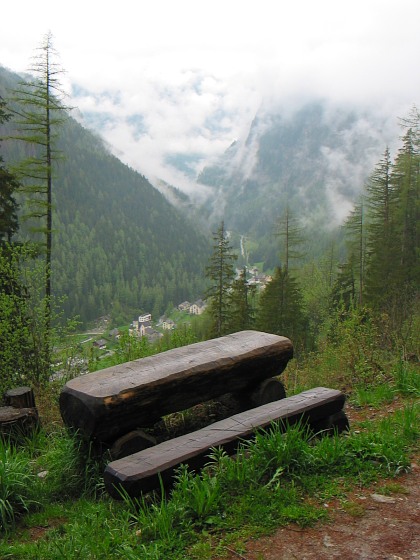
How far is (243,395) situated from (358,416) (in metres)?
1.60

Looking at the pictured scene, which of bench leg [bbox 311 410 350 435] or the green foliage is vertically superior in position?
bench leg [bbox 311 410 350 435]

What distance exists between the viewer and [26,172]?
16.9 m

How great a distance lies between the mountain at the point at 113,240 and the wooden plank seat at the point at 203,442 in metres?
108

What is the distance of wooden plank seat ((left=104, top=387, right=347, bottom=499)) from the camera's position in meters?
4.07

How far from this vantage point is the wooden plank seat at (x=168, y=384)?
502 cm

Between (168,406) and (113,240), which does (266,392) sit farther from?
(113,240)

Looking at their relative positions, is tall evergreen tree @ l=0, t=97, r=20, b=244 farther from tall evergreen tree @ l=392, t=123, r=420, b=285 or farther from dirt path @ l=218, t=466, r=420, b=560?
tall evergreen tree @ l=392, t=123, r=420, b=285

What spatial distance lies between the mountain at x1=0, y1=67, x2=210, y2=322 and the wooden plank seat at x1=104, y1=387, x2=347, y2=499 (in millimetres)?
107794

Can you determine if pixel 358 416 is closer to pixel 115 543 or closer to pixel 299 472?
pixel 299 472

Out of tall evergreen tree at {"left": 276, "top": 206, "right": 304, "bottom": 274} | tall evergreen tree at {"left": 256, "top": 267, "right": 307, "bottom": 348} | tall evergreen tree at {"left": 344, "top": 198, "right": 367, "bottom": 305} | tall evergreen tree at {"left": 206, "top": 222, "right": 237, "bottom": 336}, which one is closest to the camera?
tall evergreen tree at {"left": 206, "top": 222, "right": 237, "bottom": 336}

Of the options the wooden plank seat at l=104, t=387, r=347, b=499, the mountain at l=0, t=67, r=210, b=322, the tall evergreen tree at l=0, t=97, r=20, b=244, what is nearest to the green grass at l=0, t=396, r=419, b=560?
the wooden plank seat at l=104, t=387, r=347, b=499

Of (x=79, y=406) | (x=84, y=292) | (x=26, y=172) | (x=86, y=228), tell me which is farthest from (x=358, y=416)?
(x=86, y=228)

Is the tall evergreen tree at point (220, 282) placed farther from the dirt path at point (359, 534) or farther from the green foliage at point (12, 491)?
the dirt path at point (359, 534)

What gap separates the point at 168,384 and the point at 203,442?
1016 millimetres
